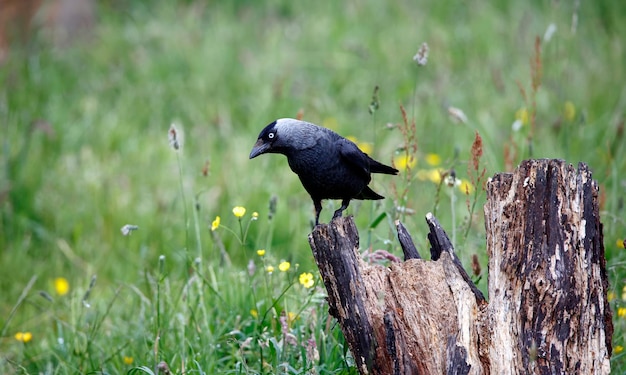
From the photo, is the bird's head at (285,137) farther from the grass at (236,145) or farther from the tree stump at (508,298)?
the tree stump at (508,298)

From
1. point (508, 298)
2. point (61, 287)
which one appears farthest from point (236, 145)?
point (508, 298)

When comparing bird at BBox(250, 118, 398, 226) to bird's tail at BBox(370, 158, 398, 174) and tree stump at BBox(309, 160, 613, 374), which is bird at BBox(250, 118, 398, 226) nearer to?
bird's tail at BBox(370, 158, 398, 174)

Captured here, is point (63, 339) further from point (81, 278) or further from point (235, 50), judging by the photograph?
point (235, 50)

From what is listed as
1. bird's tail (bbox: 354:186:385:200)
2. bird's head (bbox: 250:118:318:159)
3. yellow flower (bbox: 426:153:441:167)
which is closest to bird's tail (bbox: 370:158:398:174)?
bird's tail (bbox: 354:186:385:200)

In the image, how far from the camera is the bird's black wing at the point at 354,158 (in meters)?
3.64

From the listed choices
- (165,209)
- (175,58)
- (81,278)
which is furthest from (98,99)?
(81,278)

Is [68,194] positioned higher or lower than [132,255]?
higher

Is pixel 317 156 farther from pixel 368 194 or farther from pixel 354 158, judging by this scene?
pixel 368 194

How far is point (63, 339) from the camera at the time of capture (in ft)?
12.9

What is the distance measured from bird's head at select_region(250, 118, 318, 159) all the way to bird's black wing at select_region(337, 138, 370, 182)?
16cm

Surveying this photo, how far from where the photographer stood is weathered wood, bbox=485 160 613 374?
106 inches

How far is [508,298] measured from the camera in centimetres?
279

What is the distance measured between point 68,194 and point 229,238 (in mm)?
1452

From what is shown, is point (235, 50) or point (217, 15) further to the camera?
point (217, 15)
